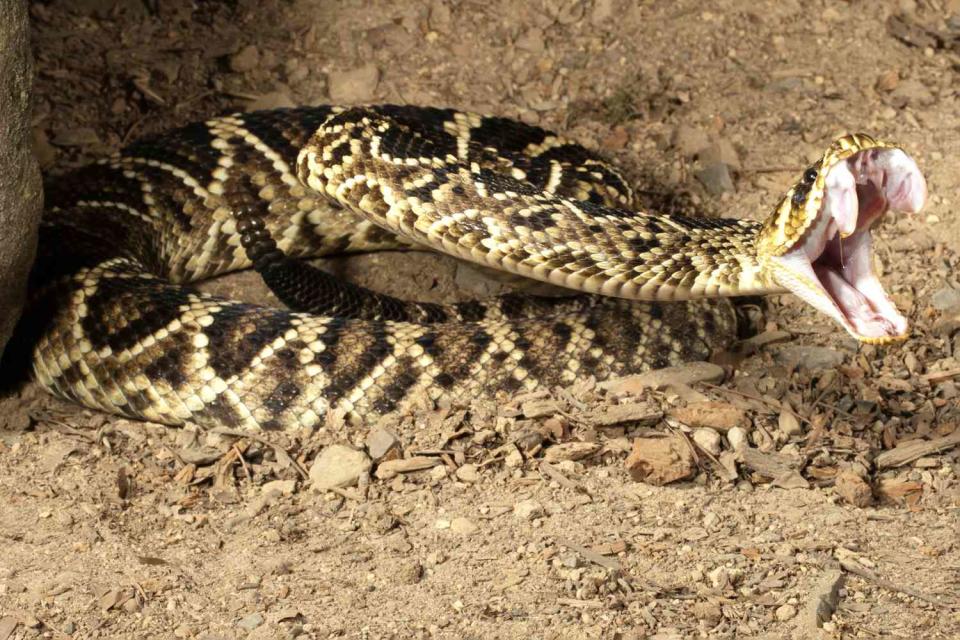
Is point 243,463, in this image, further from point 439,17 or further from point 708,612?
point 439,17

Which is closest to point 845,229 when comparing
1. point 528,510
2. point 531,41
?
point 528,510

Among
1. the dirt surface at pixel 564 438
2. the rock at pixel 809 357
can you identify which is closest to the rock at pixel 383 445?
the dirt surface at pixel 564 438

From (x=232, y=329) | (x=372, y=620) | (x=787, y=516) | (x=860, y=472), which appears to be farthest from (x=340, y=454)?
(x=860, y=472)

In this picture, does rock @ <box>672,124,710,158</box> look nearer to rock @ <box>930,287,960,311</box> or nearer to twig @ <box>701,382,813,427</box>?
rock @ <box>930,287,960,311</box>

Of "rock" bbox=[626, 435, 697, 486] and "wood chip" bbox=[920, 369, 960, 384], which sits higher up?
"wood chip" bbox=[920, 369, 960, 384]

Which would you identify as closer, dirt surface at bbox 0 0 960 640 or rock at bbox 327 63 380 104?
dirt surface at bbox 0 0 960 640

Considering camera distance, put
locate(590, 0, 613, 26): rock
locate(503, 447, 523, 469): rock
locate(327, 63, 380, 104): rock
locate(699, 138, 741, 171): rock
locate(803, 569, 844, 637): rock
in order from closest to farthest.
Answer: locate(803, 569, 844, 637): rock
locate(503, 447, 523, 469): rock
locate(699, 138, 741, 171): rock
locate(327, 63, 380, 104): rock
locate(590, 0, 613, 26): rock

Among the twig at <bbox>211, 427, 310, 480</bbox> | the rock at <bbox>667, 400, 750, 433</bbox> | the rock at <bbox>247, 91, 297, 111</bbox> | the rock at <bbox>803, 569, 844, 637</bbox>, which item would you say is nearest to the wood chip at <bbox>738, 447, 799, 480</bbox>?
the rock at <bbox>667, 400, 750, 433</bbox>
